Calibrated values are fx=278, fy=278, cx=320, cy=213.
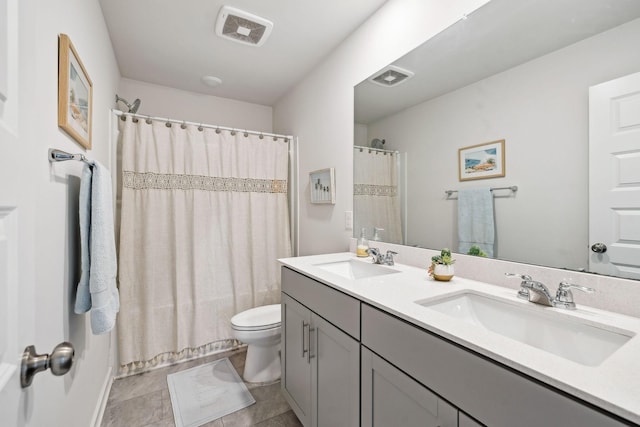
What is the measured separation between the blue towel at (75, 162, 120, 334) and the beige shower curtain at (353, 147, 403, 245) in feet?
4.53

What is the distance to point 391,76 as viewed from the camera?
1637 mm

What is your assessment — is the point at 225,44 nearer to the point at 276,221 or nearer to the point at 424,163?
the point at 276,221

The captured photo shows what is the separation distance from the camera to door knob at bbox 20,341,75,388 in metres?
0.45

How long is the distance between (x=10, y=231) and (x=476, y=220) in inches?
56.1

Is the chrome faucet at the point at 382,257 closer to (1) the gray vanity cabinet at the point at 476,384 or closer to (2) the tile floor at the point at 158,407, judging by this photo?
(1) the gray vanity cabinet at the point at 476,384

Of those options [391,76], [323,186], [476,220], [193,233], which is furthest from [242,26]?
[476,220]

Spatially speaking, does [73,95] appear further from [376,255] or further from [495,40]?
[495,40]

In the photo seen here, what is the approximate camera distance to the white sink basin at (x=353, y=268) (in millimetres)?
1530

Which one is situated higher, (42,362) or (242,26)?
(242,26)

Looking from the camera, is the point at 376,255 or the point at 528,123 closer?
the point at 528,123

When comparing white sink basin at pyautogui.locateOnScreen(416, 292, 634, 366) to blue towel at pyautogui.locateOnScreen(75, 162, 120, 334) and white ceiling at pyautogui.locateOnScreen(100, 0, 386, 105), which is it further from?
white ceiling at pyautogui.locateOnScreen(100, 0, 386, 105)

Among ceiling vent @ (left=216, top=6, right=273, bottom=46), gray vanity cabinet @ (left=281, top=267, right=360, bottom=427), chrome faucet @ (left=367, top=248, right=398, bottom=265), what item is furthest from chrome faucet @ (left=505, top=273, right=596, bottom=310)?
ceiling vent @ (left=216, top=6, right=273, bottom=46)

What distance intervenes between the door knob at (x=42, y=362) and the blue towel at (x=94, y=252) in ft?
2.23

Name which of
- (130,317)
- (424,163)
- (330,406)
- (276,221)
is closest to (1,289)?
(330,406)
